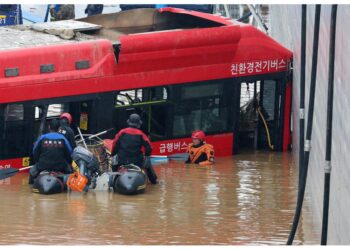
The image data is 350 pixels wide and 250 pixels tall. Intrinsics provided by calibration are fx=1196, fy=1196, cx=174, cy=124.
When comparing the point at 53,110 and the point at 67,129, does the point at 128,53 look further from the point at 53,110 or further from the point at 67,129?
the point at 67,129

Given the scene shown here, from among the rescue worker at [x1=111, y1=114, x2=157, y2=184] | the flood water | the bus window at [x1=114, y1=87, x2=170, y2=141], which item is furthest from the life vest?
the rescue worker at [x1=111, y1=114, x2=157, y2=184]

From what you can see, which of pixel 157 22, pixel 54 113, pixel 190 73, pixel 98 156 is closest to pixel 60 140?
pixel 98 156

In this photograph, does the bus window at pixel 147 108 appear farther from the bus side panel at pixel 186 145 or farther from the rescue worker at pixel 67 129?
the rescue worker at pixel 67 129

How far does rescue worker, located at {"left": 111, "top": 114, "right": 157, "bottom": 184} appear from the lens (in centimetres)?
1728

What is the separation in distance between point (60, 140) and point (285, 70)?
17.9 ft

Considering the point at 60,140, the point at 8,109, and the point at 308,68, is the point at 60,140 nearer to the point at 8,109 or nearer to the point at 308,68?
the point at 8,109

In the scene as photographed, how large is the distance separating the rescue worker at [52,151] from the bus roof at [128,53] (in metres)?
1.28

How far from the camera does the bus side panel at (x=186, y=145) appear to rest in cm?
1966

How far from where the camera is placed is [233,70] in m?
20.3

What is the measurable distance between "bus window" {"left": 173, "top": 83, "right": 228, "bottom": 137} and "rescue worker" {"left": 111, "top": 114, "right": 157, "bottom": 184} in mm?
2419

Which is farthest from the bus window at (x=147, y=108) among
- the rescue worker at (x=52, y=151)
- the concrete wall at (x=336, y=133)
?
the concrete wall at (x=336, y=133)

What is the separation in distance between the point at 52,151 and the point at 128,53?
275 centimetres

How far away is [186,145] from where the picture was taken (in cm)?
1998

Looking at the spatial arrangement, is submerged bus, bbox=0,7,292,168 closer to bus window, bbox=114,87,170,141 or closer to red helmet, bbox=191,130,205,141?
bus window, bbox=114,87,170,141
